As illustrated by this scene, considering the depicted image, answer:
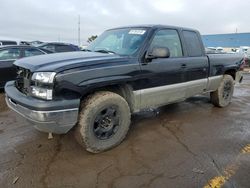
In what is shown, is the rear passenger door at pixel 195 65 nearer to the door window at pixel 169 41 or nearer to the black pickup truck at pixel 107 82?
the black pickup truck at pixel 107 82

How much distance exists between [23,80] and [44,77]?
70cm

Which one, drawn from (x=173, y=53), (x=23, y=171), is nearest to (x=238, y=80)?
(x=173, y=53)

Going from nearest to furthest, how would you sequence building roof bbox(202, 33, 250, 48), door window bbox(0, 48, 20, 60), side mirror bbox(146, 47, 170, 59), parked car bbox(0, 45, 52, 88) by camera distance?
side mirror bbox(146, 47, 170, 59) < parked car bbox(0, 45, 52, 88) < door window bbox(0, 48, 20, 60) < building roof bbox(202, 33, 250, 48)

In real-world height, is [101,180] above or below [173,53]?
below

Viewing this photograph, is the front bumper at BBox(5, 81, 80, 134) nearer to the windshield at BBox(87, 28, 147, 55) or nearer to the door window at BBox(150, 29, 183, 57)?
the windshield at BBox(87, 28, 147, 55)

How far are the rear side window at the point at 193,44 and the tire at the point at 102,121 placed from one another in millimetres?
2159

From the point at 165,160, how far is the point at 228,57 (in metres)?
4.01

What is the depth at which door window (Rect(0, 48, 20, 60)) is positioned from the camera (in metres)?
7.91

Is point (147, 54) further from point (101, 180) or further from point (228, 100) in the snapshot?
point (228, 100)

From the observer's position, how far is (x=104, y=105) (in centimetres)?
369

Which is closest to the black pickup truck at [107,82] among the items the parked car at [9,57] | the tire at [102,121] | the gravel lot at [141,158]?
the tire at [102,121]

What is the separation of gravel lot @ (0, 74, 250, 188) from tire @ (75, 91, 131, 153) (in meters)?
0.17

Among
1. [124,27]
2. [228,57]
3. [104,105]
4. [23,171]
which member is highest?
[124,27]

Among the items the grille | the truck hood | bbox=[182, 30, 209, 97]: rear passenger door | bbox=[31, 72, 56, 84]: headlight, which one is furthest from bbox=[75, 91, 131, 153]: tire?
bbox=[182, 30, 209, 97]: rear passenger door
